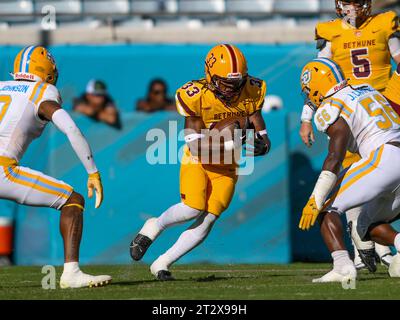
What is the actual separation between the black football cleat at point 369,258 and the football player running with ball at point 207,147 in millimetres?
1011

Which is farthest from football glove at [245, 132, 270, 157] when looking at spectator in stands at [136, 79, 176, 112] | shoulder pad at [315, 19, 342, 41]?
spectator in stands at [136, 79, 176, 112]

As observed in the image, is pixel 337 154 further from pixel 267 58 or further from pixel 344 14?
pixel 267 58

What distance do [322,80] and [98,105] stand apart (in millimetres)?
3333

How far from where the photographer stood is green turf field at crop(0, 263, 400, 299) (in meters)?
5.23

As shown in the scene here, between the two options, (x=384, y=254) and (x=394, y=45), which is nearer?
(x=384, y=254)

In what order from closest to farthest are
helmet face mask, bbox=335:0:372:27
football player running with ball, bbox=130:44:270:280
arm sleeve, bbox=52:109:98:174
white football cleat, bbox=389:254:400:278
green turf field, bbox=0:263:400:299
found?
1. green turf field, bbox=0:263:400:299
2. arm sleeve, bbox=52:109:98:174
3. white football cleat, bbox=389:254:400:278
4. football player running with ball, bbox=130:44:270:280
5. helmet face mask, bbox=335:0:372:27

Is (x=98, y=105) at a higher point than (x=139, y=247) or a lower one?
higher

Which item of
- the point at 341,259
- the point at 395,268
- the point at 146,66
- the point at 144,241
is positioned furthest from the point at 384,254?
the point at 146,66

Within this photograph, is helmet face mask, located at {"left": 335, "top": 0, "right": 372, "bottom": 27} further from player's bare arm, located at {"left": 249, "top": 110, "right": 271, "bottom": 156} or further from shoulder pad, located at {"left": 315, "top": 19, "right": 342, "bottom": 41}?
player's bare arm, located at {"left": 249, "top": 110, "right": 271, "bottom": 156}

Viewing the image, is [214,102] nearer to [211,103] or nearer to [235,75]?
[211,103]

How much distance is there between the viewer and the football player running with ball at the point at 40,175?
222 inches

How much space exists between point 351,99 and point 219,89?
3.24ft

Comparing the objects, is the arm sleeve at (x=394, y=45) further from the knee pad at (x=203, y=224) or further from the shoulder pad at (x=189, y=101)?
the knee pad at (x=203, y=224)

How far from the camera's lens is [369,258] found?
21.6 ft
